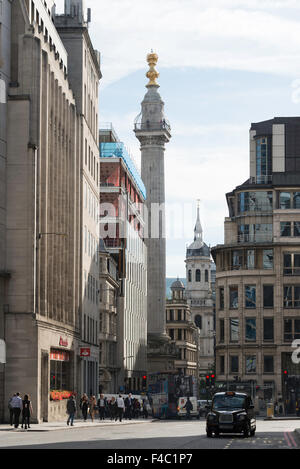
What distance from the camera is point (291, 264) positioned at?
421 ft

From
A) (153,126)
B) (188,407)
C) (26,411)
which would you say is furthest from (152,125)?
(26,411)

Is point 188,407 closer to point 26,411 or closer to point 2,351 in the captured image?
point 2,351

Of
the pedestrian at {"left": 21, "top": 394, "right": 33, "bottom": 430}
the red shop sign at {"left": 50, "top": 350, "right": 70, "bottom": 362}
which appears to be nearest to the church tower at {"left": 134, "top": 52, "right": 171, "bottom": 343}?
the red shop sign at {"left": 50, "top": 350, "right": 70, "bottom": 362}

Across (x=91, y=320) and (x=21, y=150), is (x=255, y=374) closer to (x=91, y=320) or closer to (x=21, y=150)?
(x=91, y=320)

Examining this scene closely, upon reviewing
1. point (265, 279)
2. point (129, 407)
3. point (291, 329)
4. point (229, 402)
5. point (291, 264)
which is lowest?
point (129, 407)

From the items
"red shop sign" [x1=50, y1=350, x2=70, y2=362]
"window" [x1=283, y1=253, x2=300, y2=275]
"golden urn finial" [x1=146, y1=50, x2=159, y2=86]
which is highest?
"golden urn finial" [x1=146, y1=50, x2=159, y2=86]

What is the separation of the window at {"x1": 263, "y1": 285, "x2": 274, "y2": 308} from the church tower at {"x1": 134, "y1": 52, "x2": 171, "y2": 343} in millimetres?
30756

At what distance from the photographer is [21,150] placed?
58469 mm

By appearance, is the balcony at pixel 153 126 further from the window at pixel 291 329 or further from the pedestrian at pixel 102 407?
the pedestrian at pixel 102 407

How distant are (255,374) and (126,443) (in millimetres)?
91629

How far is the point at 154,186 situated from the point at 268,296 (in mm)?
32382

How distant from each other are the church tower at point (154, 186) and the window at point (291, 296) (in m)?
32.2

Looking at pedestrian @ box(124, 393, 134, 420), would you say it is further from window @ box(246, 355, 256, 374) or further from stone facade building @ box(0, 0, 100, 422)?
window @ box(246, 355, 256, 374)

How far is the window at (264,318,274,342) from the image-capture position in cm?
12562
